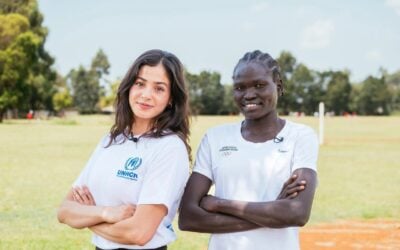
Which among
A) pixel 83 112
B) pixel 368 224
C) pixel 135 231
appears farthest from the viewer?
pixel 83 112

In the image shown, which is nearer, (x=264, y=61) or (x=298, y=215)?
(x=298, y=215)

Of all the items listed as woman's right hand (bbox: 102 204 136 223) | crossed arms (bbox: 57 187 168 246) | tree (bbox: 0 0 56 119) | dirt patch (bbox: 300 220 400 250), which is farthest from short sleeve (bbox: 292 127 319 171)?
tree (bbox: 0 0 56 119)

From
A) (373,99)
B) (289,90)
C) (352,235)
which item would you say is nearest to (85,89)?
(289,90)

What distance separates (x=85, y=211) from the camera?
2.76 meters

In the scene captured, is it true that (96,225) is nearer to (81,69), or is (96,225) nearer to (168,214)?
(168,214)

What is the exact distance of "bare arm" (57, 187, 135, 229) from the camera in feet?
8.69

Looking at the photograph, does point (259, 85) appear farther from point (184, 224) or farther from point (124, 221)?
point (124, 221)

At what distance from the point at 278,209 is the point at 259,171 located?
0.20m

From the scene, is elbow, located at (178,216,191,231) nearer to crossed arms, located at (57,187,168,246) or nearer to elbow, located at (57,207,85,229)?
crossed arms, located at (57,187,168,246)

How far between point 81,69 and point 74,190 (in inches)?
3910

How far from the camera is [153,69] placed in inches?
113

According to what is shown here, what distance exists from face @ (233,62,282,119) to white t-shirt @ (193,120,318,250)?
14 cm

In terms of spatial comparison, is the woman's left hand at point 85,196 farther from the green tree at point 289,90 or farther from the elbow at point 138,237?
the green tree at point 289,90

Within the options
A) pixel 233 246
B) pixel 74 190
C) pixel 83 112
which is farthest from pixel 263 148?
pixel 83 112
